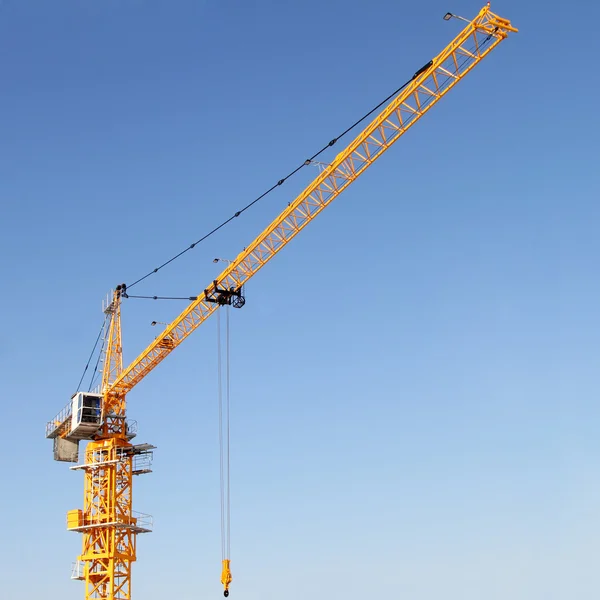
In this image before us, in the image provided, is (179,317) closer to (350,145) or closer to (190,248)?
(190,248)

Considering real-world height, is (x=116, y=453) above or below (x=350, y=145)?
below

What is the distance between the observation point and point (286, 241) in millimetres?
75188

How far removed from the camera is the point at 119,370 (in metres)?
89.0

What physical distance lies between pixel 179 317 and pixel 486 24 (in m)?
37.7

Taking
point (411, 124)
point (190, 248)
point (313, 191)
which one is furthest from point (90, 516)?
point (411, 124)

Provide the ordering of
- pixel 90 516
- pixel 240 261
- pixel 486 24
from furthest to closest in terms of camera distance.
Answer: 1. pixel 90 516
2. pixel 240 261
3. pixel 486 24

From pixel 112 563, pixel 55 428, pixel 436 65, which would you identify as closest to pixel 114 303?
pixel 55 428

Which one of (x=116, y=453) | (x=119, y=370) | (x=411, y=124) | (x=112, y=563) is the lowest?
(x=112, y=563)

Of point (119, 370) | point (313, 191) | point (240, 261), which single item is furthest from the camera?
point (119, 370)

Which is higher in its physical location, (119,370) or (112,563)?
(119,370)

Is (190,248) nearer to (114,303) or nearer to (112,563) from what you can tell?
(114,303)

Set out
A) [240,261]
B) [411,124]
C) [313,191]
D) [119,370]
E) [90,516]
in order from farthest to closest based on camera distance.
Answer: [119,370] < [90,516] < [240,261] < [313,191] < [411,124]

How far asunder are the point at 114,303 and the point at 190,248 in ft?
40.7

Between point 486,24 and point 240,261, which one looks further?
point 240,261
